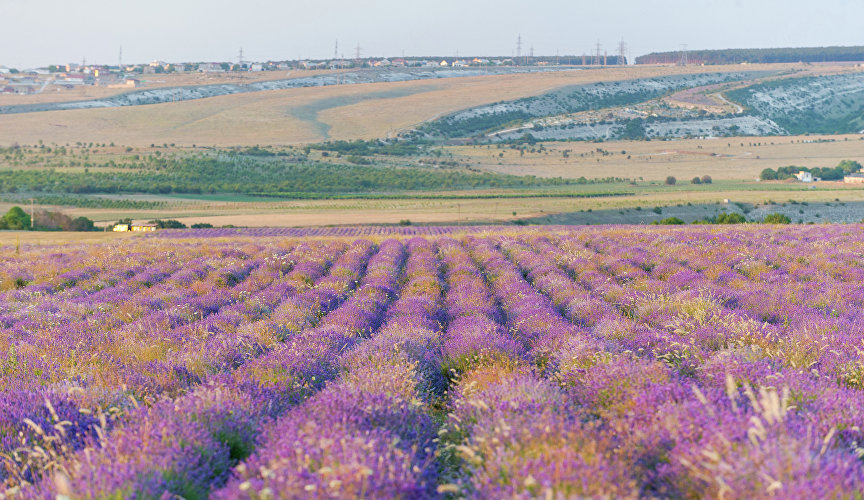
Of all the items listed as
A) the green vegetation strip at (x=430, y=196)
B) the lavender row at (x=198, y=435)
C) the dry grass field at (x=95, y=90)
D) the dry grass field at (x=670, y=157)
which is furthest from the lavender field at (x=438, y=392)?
the dry grass field at (x=95, y=90)

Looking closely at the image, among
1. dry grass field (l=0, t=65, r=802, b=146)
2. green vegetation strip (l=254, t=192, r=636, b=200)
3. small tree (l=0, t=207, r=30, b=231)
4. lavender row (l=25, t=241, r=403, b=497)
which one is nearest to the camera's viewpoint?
lavender row (l=25, t=241, r=403, b=497)

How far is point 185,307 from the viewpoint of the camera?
10375mm

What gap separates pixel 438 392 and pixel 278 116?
142497mm

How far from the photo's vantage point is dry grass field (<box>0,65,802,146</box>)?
124750mm

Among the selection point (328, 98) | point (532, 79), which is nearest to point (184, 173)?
point (328, 98)

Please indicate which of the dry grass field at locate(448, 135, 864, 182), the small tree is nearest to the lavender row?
the small tree

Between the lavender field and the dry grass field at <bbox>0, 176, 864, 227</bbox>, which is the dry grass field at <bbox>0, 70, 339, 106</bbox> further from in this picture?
the lavender field

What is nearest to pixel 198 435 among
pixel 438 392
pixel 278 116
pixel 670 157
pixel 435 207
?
pixel 438 392

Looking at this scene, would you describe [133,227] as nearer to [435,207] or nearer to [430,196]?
[435,207]

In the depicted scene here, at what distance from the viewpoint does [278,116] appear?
14188 centimetres

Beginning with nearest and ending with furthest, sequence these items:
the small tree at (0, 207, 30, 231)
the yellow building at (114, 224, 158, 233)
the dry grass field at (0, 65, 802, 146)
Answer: the small tree at (0, 207, 30, 231), the yellow building at (114, 224, 158, 233), the dry grass field at (0, 65, 802, 146)

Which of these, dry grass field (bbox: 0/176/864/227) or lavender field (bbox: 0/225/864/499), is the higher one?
lavender field (bbox: 0/225/864/499)

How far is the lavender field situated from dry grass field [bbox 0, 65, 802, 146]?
11820 cm

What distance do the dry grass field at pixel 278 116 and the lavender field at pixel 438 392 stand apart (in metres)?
118
